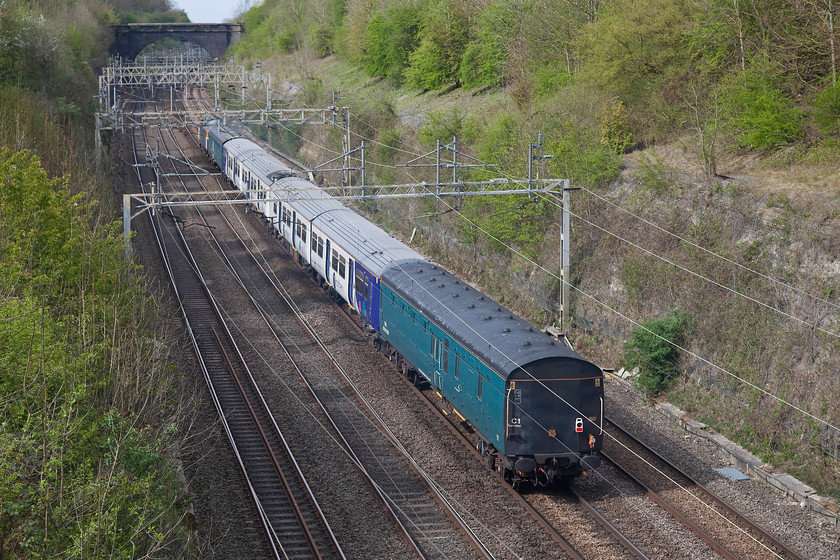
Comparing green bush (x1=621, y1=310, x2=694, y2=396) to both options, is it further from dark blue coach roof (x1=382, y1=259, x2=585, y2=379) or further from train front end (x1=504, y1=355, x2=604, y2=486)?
train front end (x1=504, y1=355, x2=604, y2=486)

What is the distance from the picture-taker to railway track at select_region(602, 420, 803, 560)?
13.6m

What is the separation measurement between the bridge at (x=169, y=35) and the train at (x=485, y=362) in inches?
3100

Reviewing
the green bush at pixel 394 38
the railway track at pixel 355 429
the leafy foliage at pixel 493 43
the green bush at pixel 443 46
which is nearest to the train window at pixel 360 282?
the railway track at pixel 355 429

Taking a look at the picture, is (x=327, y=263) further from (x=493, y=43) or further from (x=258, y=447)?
(x=493, y=43)

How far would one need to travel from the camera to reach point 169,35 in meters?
96.0

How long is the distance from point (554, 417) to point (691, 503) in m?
2.92

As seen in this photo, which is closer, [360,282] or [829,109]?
[829,109]

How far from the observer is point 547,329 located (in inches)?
973

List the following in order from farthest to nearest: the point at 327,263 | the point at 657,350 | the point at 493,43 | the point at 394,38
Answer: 1. the point at 394,38
2. the point at 493,43
3. the point at 327,263
4. the point at 657,350

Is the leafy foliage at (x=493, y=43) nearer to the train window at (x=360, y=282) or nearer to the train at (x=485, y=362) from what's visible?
the train at (x=485, y=362)

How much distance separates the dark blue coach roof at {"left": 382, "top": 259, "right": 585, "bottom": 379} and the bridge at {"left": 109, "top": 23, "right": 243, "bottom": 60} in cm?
8278

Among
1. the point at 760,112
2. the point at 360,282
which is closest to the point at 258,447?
the point at 360,282

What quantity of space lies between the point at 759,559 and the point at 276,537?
764 cm

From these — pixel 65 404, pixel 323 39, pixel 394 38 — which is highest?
pixel 323 39
